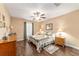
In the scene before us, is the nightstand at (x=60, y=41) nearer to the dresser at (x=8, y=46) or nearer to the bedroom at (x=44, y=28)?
the bedroom at (x=44, y=28)

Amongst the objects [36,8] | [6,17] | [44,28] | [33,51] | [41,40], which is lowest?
[33,51]

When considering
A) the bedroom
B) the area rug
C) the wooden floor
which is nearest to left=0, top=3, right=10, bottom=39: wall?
the bedroom

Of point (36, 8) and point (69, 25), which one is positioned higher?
point (36, 8)

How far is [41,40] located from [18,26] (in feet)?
2.18

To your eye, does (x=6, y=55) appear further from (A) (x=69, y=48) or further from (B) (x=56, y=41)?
(A) (x=69, y=48)

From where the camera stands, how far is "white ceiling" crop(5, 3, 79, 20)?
6.29 ft

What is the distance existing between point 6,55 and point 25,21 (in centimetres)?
92

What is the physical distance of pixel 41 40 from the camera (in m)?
2.03

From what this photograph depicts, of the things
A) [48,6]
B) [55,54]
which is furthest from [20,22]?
[55,54]

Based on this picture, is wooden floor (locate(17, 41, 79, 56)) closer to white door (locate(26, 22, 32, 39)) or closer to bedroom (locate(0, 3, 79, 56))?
bedroom (locate(0, 3, 79, 56))

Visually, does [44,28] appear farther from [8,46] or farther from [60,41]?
[8,46]

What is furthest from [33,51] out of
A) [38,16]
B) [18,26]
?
[38,16]

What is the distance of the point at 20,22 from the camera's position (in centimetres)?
202

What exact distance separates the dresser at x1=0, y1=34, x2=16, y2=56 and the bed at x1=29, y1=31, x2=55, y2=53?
450 mm
